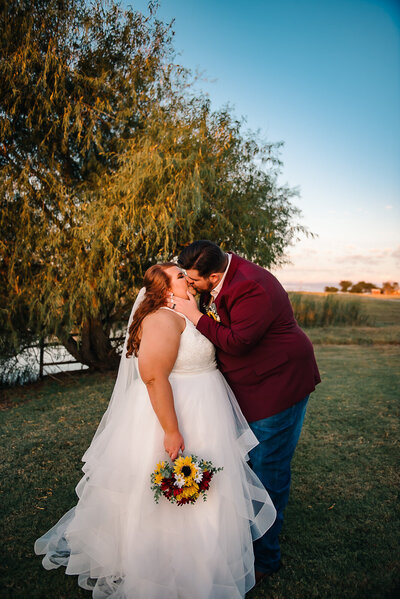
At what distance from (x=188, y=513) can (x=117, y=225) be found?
4.71 meters

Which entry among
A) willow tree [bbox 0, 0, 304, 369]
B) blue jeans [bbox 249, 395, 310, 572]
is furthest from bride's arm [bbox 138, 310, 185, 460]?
willow tree [bbox 0, 0, 304, 369]

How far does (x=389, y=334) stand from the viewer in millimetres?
15227

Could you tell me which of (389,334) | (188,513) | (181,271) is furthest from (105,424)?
(389,334)

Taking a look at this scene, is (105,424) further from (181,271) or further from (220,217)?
(220,217)

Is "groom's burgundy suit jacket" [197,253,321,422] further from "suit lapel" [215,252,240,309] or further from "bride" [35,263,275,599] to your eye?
"bride" [35,263,275,599]

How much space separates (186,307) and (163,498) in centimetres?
112

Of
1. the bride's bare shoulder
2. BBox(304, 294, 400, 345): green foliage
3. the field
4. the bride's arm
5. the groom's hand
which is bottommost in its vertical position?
the field

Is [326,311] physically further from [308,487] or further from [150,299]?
[150,299]

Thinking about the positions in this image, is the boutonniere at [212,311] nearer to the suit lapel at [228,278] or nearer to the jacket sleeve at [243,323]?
the suit lapel at [228,278]

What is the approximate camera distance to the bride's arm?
2.25 meters

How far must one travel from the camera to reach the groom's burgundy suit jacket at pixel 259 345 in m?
2.38

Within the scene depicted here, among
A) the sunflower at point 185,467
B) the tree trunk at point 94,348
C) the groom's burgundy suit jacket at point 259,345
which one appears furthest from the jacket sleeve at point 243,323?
the tree trunk at point 94,348

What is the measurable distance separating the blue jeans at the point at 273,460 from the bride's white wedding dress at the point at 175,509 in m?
0.12

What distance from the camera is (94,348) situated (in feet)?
28.4
